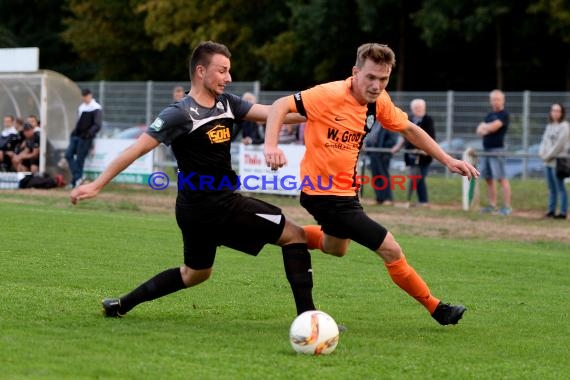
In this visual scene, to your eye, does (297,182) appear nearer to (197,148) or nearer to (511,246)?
(511,246)

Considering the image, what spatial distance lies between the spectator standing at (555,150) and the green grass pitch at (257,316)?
4643 millimetres

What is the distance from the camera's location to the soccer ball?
22.2ft

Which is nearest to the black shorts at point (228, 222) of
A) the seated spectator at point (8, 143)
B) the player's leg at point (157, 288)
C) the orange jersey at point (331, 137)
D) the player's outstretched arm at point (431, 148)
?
the player's leg at point (157, 288)

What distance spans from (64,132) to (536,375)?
19570 mm

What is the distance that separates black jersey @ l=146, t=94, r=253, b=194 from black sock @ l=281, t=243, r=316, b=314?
60 centimetres

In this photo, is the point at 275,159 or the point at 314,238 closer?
the point at 275,159

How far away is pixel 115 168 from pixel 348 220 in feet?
5.13

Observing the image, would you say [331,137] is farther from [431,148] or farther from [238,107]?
[431,148]

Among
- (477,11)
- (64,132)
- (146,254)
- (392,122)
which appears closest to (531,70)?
(477,11)

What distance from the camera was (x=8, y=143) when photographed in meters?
24.0

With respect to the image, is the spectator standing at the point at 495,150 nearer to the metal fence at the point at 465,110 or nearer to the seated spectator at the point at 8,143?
the metal fence at the point at 465,110

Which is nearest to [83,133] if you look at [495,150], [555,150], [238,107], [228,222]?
[495,150]

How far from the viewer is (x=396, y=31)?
4484cm

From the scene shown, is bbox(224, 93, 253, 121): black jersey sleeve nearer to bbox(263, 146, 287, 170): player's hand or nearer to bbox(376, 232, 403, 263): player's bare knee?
bbox(263, 146, 287, 170): player's hand
